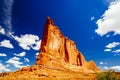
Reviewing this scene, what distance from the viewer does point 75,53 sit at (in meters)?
161

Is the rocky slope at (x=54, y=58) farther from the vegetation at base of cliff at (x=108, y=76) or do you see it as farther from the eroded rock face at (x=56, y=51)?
the vegetation at base of cliff at (x=108, y=76)

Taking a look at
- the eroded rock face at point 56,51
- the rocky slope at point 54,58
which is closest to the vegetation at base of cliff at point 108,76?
the rocky slope at point 54,58

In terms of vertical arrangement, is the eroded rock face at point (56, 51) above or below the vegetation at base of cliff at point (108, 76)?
above

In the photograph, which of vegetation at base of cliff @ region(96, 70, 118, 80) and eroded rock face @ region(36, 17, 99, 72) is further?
eroded rock face @ region(36, 17, 99, 72)

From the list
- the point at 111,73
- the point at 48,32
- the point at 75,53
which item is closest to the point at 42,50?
the point at 48,32

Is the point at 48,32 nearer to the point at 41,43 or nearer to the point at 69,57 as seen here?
the point at 41,43

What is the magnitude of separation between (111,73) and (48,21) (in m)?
90.8

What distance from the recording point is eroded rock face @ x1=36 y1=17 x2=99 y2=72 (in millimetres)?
107875

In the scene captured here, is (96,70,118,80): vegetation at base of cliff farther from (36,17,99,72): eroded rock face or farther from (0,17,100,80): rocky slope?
(36,17,99,72): eroded rock face

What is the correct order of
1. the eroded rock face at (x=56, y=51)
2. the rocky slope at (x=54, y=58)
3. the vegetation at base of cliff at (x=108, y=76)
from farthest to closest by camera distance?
1. the eroded rock face at (x=56, y=51)
2. the rocky slope at (x=54, y=58)
3. the vegetation at base of cliff at (x=108, y=76)

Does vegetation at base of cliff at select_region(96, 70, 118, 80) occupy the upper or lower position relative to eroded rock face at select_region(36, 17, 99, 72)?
lower

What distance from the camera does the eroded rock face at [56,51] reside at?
354 ft

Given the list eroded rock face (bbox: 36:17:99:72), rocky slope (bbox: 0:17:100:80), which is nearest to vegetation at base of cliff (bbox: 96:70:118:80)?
rocky slope (bbox: 0:17:100:80)

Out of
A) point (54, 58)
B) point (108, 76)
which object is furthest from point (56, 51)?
point (108, 76)
